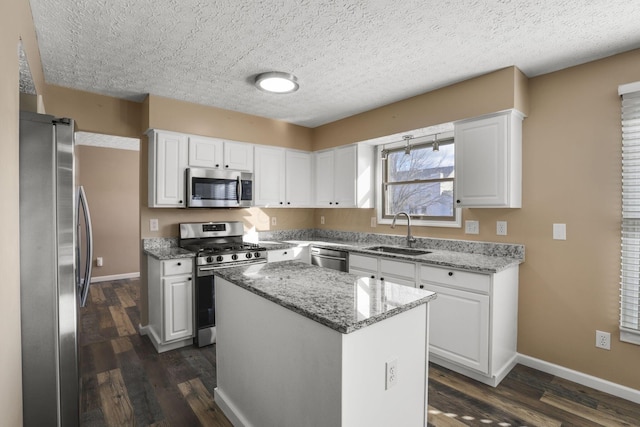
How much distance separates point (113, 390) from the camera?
2492 mm

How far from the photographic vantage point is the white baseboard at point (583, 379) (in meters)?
2.34

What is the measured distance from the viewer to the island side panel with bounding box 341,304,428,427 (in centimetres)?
131

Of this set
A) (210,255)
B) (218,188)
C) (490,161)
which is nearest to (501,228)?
(490,161)

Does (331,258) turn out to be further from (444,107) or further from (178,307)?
(444,107)

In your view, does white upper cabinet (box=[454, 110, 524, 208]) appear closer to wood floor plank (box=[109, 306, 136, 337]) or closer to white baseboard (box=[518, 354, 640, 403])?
white baseboard (box=[518, 354, 640, 403])

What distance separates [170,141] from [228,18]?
71.1 inches

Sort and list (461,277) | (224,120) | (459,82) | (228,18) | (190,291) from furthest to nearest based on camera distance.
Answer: (224,120), (190,291), (459,82), (461,277), (228,18)

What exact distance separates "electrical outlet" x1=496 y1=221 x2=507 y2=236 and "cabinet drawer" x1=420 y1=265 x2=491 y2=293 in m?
0.68

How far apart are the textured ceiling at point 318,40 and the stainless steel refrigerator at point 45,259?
0.92 metres

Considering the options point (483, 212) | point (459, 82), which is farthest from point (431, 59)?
point (483, 212)

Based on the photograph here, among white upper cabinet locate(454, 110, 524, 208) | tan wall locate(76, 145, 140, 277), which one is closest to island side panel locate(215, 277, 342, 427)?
white upper cabinet locate(454, 110, 524, 208)

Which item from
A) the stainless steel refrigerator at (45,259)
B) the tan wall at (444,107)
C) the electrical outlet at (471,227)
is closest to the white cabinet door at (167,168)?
the stainless steel refrigerator at (45,259)

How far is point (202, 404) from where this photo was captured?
2305 mm

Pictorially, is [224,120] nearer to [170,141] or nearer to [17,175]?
[170,141]
